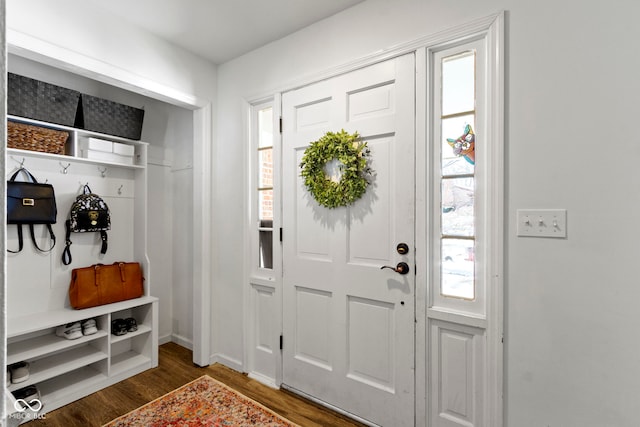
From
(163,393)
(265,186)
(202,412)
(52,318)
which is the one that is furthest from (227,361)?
(265,186)

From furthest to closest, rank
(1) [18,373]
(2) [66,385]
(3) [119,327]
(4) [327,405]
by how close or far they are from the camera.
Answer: (3) [119,327]
(2) [66,385]
(4) [327,405]
(1) [18,373]

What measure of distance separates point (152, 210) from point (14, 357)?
150cm

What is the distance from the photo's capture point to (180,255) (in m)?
3.24

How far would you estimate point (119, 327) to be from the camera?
2643 mm

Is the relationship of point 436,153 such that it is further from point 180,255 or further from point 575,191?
point 180,255

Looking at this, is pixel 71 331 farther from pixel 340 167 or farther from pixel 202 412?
pixel 340 167

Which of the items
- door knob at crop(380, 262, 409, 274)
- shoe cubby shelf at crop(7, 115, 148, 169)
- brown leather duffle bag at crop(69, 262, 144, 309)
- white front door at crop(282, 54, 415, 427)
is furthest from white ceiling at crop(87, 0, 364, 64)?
brown leather duffle bag at crop(69, 262, 144, 309)

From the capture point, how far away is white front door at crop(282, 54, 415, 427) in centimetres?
184

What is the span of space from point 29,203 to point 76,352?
118cm

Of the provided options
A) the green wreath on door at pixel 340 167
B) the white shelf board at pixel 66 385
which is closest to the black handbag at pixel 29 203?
the white shelf board at pixel 66 385

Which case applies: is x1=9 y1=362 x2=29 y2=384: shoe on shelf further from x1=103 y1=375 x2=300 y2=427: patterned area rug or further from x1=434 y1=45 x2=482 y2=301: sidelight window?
x1=434 y1=45 x2=482 y2=301: sidelight window

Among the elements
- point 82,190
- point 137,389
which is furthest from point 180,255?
point 137,389

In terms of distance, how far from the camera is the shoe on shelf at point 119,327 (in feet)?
8.63

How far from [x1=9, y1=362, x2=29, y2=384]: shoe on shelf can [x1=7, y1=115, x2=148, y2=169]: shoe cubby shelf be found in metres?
1.40
